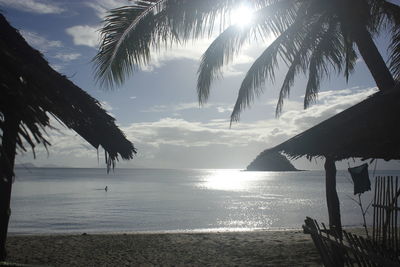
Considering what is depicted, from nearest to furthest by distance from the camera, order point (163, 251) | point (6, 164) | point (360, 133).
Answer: point (6, 164), point (360, 133), point (163, 251)

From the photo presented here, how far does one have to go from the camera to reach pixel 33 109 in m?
3.77

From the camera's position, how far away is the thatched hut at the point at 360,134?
490 centimetres

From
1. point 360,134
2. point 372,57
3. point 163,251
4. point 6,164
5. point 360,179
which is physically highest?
point 372,57

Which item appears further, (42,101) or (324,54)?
(324,54)

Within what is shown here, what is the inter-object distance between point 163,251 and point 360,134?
8986 mm

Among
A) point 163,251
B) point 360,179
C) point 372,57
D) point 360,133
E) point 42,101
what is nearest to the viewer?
point 42,101

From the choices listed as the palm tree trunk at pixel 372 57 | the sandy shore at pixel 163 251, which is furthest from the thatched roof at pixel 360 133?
the sandy shore at pixel 163 251

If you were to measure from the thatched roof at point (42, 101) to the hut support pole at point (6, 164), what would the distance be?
0.08m

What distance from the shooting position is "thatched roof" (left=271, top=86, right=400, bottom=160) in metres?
4.89

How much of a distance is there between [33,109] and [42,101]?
291mm

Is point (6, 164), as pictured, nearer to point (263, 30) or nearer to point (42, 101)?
point (42, 101)

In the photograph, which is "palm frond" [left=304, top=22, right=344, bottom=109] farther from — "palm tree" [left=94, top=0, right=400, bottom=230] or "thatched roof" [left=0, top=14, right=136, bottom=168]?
"thatched roof" [left=0, top=14, right=136, bottom=168]

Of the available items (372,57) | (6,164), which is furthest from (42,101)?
(372,57)

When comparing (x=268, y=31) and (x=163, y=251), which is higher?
(x=268, y=31)
